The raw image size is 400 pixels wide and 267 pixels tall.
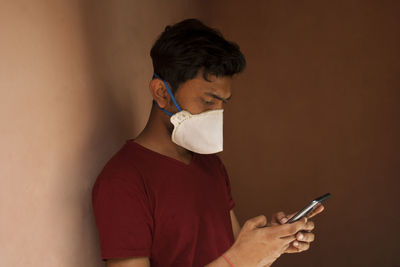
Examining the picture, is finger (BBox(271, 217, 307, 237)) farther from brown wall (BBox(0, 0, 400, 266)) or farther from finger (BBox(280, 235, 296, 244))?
brown wall (BBox(0, 0, 400, 266))

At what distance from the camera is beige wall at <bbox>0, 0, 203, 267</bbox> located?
3.13ft

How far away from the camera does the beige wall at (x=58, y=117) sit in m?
0.95

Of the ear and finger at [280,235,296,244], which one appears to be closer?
finger at [280,235,296,244]

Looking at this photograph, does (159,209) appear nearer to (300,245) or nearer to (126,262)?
(126,262)

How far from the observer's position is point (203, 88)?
136 centimetres

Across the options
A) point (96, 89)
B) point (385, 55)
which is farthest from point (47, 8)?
point (385, 55)

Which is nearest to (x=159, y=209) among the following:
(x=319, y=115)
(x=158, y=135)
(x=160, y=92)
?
(x=158, y=135)

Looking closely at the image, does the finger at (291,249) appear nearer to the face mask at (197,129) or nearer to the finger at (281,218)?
the finger at (281,218)

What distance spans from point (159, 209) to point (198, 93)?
1.20ft

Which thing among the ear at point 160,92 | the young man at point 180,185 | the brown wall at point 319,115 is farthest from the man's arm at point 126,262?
the brown wall at point 319,115

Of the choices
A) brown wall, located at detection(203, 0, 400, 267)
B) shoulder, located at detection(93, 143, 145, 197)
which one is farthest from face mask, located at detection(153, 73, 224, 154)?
brown wall, located at detection(203, 0, 400, 267)

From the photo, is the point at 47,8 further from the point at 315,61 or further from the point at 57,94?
the point at 315,61

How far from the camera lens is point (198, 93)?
4.43ft

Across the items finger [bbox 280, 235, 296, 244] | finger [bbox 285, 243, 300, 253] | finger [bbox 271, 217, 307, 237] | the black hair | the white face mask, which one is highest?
the black hair
